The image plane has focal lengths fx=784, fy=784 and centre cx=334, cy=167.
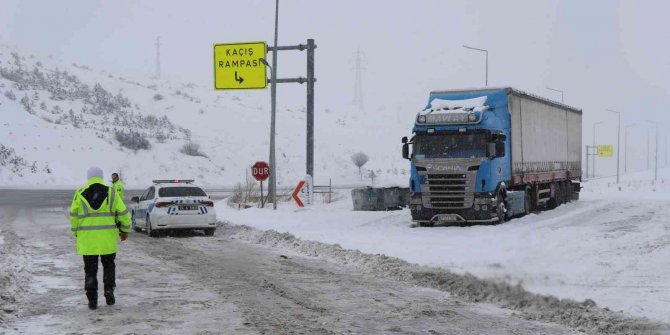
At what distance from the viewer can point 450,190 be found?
824 inches

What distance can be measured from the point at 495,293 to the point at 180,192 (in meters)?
12.1

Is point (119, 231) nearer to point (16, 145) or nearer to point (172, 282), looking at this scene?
point (172, 282)

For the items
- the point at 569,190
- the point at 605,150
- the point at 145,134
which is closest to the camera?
the point at 569,190

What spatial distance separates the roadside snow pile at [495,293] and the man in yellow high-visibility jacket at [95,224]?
4581 mm

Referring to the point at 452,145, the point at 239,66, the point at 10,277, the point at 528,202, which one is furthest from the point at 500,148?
the point at 239,66

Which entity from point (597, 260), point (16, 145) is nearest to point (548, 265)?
point (597, 260)

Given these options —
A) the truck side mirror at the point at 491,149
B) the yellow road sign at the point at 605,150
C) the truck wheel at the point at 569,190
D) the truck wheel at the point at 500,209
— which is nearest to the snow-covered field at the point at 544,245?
the truck wheel at the point at 500,209

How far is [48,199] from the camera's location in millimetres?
36344

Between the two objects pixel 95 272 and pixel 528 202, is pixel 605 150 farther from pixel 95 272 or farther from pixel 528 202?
pixel 95 272

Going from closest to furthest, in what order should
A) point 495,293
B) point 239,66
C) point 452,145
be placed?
1. point 495,293
2. point 452,145
3. point 239,66

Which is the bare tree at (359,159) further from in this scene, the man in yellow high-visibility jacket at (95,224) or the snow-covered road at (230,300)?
the man in yellow high-visibility jacket at (95,224)

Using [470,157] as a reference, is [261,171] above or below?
below

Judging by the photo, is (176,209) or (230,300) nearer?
(230,300)

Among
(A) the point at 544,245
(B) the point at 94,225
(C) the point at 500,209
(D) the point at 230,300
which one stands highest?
(B) the point at 94,225
